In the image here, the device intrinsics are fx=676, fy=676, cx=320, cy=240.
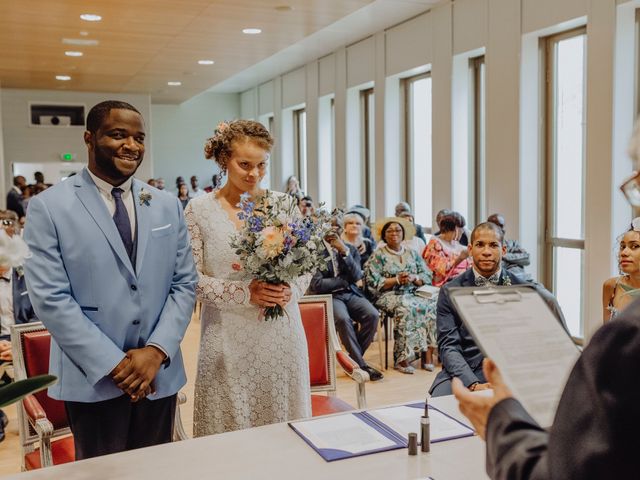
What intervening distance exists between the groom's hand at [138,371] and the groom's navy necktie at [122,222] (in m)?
0.32

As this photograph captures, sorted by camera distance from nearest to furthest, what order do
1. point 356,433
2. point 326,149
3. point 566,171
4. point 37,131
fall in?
point 356,433, point 566,171, point 326,149, point 37,131

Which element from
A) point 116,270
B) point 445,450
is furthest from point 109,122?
point 445,450

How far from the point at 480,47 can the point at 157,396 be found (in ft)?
23.3

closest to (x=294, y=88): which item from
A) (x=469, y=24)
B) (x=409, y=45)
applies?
(x=409, y=45)

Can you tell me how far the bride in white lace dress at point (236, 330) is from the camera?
8.86 ft

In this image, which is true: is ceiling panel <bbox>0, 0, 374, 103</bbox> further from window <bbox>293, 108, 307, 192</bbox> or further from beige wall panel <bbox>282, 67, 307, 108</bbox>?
window <bbox>293, 108, 307, 192</bbox>

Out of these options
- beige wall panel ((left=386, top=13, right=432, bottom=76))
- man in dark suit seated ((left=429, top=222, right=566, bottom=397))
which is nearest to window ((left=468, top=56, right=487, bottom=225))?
beige wall panel ((left=386, top=13, right=432, bottom=76))

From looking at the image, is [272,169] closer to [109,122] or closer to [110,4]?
[110,4]

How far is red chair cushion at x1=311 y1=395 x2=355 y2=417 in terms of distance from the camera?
10.7 ft

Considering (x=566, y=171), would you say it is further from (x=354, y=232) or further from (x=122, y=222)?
(x=122, y=222)

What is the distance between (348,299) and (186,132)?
1220 centimetres

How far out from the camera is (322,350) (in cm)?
351

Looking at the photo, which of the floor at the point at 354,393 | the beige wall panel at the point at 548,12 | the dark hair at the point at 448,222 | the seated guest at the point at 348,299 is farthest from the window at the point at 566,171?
the seated guest at the point at 348,299

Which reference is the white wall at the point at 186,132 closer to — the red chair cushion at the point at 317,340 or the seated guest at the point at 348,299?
the seated guest at the point at 348,299
